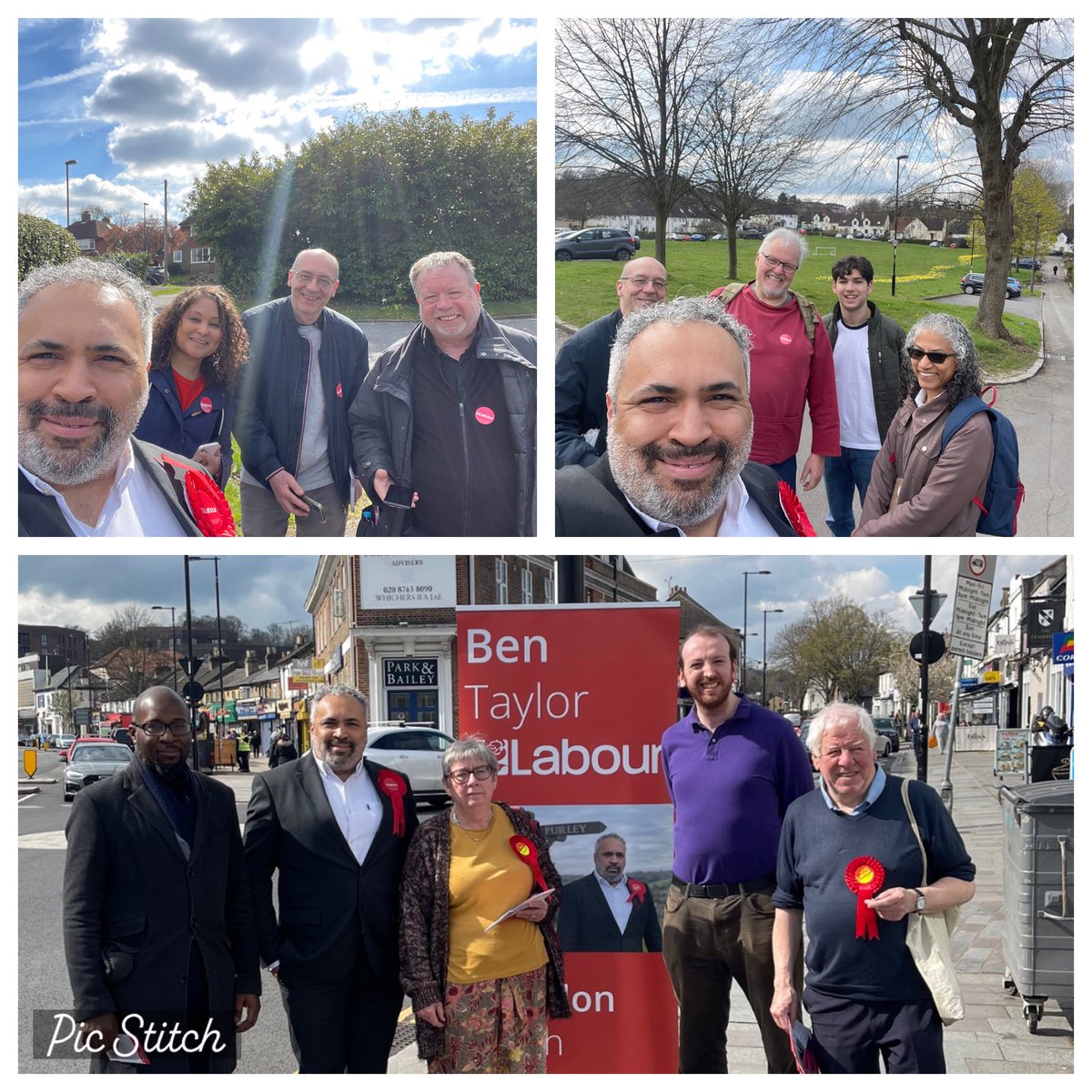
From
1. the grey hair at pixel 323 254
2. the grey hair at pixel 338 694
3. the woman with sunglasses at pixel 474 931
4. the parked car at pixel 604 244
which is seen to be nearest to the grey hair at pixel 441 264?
the grey hair at pixel 323 254

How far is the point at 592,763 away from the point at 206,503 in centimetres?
164

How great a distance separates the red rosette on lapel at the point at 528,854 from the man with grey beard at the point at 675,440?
42.9 inches

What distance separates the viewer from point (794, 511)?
3.91 metres

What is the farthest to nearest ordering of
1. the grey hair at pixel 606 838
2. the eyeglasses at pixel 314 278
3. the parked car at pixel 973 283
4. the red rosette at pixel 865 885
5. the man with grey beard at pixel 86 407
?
1. the parked car at pixel 973 283
2. the eyeglasses at pixel 314 278
3. the man with grey beard at pixel 86 407
4. the grey hair at pixel 606 838
5. the red rosette at pixel 865 885

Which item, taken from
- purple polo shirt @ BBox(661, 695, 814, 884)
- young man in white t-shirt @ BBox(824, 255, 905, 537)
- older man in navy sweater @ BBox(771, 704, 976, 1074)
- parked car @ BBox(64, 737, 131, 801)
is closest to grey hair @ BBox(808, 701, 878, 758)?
older man in navy sweater @ BBox(771, 704, 976, 1074)

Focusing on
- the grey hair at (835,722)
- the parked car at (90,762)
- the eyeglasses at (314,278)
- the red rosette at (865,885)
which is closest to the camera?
the red rosette at (865,885)

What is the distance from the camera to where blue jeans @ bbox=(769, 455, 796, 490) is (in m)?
3.89

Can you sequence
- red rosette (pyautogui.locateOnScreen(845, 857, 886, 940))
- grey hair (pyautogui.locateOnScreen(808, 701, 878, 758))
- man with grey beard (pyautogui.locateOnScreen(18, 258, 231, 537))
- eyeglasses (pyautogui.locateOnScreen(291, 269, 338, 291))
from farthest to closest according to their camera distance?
1. eyeglasses (pyautogui.locateOnScreen(291, 269, 338, 291))
2. man with grey beard (pyautogui.locateOnScreen(18, 258, 231, 537))
3. grey hair (pyautogui.locateOnScreen(808, 701, 878, 758))
4. red rosette (pyautogui.locateOnScreen(845, 857, 886, 940))

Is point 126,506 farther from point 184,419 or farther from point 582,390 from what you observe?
point 582,390

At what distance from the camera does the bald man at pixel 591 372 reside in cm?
379

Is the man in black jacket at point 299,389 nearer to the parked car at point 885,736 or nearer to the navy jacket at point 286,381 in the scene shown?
the navy jacket at point 286,381

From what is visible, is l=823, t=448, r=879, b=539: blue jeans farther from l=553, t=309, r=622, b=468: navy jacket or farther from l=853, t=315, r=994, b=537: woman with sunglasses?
l=553, t=309, r=622, b=468: navy jacket

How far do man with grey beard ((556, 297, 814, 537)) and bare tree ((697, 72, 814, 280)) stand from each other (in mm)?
434
